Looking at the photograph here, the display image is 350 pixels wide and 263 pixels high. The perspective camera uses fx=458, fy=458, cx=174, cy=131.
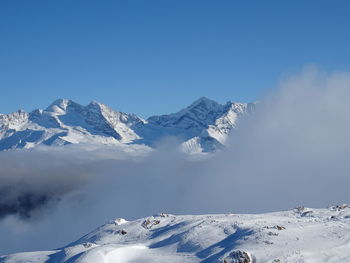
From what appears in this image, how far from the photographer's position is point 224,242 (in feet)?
204

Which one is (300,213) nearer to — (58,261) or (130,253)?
(130,253)

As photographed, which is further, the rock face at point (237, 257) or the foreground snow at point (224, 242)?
the foreground snow at point (224, 242)

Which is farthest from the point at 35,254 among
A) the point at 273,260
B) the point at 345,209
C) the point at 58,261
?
the point at 345,209

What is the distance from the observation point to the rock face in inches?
2065

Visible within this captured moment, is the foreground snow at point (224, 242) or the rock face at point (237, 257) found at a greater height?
the foreground snow at point (224, 242)

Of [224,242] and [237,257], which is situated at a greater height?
[224,242]

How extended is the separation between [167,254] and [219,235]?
27.0 feet

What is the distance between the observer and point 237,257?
5312cm

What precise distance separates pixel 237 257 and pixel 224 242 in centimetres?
918

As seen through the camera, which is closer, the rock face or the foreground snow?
the rock face

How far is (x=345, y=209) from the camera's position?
8188 centimetres

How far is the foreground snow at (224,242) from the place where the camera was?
53.1 metres

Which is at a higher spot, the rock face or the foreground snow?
the foreground snow

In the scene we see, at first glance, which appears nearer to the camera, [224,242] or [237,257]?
[237,257]
